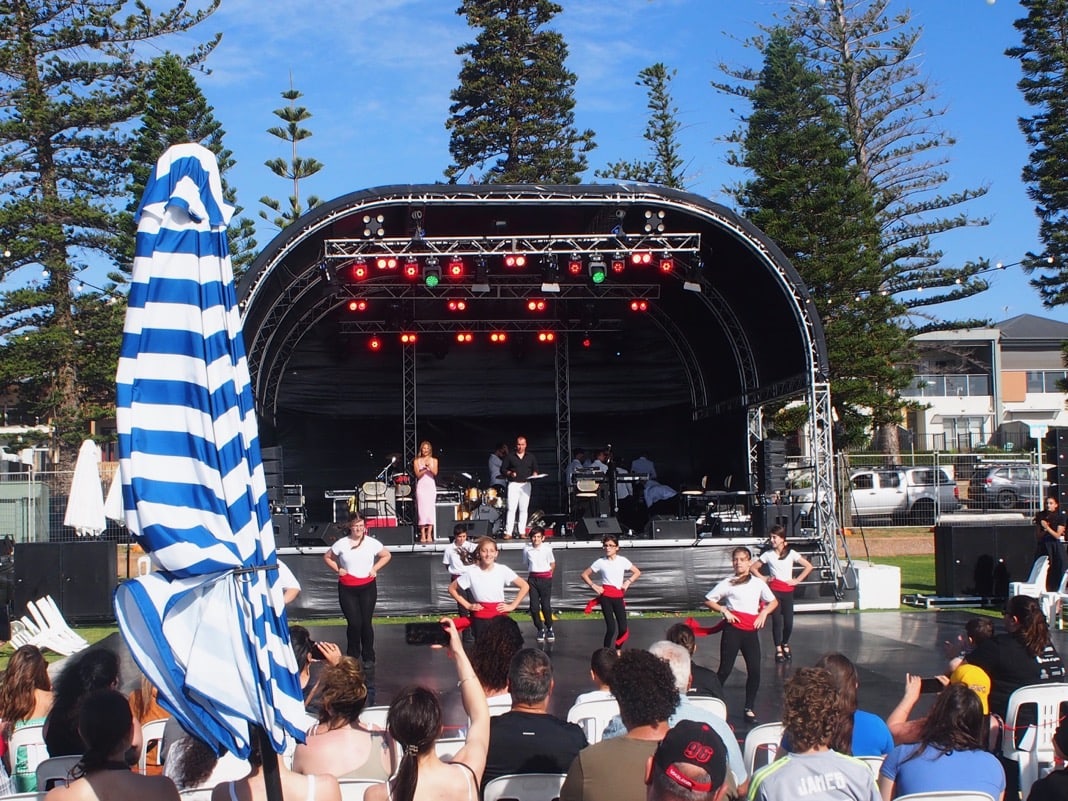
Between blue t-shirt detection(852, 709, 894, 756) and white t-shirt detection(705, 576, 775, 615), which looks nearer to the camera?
blue t-shirt detection(852, 709, 894, 756)

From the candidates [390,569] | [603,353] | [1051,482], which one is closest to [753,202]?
[603,353]

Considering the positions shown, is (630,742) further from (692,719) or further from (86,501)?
(86,501)

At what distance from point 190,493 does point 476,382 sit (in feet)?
61.1

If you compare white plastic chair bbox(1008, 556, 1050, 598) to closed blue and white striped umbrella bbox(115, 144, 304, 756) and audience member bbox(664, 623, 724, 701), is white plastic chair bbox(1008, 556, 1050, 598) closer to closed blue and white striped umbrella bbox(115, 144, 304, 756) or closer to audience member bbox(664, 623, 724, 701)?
audience member bbox(664, 623, 724, 701)

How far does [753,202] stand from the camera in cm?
2841

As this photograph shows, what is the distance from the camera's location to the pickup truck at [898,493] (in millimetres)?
24344

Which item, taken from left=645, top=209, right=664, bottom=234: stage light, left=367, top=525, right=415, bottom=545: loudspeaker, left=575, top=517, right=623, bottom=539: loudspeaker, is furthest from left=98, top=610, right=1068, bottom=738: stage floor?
left=645, top=209, right=664, bottom=234: stage light

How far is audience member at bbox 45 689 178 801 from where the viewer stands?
3.23 meters

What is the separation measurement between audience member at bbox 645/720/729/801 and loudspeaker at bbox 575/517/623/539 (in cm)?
1264

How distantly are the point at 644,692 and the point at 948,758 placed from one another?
4.30 ft

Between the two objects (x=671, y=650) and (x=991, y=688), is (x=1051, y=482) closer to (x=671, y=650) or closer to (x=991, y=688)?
(x=991, y=688)

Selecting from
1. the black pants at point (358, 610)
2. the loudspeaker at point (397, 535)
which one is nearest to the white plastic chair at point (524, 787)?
the black pants at point (358, 610)

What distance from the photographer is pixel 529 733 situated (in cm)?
429

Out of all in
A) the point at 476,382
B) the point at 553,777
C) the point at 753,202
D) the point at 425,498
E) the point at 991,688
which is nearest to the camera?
the point at 553,777
